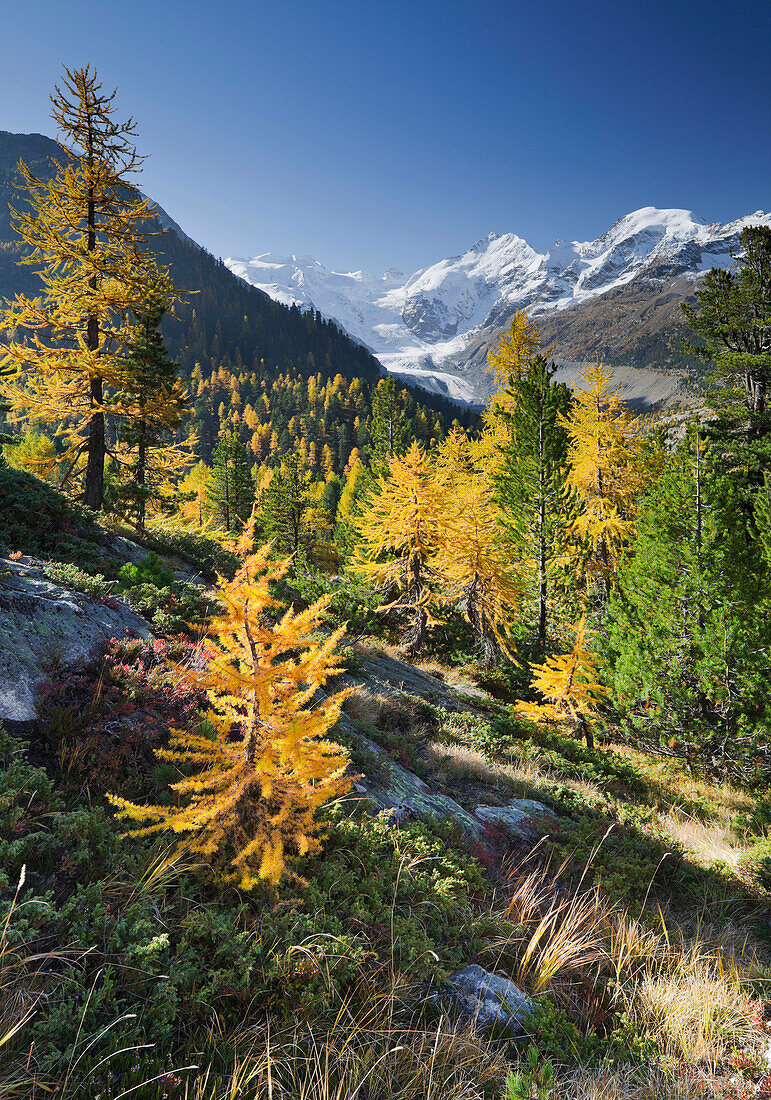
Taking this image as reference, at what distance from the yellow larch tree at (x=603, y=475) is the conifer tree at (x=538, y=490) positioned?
66 cm

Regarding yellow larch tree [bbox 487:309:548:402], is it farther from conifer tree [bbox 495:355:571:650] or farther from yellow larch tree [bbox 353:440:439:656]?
yellow larch tree [bbox 353:440:439:656]

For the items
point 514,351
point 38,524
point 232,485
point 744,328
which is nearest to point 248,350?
point 232,485

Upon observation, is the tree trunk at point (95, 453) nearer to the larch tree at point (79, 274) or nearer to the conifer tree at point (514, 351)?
the larch tree at point (79, 274)

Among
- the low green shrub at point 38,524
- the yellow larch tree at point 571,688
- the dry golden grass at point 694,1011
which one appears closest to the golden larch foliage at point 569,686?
the yellow larch tree at point 571,688

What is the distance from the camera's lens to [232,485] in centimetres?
3725

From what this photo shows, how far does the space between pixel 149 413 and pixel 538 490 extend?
13.1m

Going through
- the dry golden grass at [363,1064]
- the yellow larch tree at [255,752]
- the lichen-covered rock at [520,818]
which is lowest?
the lichen-covered rock at [520,818]

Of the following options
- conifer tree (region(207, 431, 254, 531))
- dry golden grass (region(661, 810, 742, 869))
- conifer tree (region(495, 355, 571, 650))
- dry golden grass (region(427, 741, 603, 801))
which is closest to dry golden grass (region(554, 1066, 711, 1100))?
dry golden grass (region(427, 741, 603, 801))

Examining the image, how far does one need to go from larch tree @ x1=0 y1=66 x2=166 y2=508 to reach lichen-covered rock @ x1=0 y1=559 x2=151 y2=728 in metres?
8.81

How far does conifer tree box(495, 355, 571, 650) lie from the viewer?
15.5 m

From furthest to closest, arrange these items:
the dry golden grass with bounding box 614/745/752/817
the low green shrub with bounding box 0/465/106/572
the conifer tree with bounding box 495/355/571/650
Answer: the conifer tree with bounding box 495/355/571/650, the dry golden grass with bounding box 614/745/752/817, the low green shrub with bounding box 0/465/106/572

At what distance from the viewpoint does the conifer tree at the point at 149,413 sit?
14320 millimetres

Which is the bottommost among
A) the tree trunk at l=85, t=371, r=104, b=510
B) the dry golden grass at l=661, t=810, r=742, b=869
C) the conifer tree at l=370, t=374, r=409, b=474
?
the dry golden grass at l=661, t=810, r=742, b=869

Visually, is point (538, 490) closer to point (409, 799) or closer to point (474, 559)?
point (474, 559)
